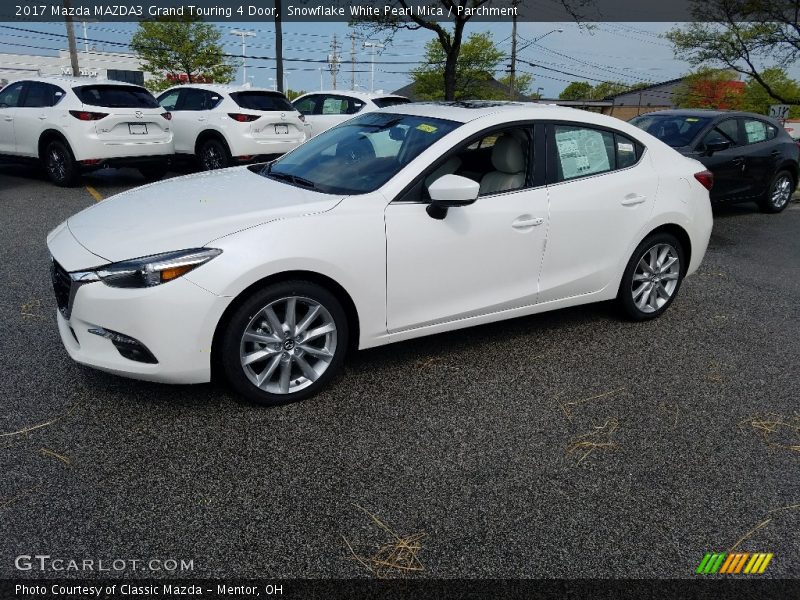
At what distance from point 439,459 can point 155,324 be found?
151 cm

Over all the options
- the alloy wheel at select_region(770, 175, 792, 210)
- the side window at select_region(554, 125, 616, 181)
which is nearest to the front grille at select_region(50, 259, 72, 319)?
the side window at select_region(554, 125, 616, 181)

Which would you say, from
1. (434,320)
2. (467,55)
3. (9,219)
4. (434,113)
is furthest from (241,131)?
(467,55)

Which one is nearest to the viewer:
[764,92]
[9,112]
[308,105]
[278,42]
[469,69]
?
[9,112]

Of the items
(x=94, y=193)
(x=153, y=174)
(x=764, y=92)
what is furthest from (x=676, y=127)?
(x=764, y=92)

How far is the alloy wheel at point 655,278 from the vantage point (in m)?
4.93

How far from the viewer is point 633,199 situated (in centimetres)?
462

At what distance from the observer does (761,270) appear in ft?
23.0

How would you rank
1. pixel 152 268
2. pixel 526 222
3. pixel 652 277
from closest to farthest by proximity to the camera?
1. pixel 152 268
2. pixel 526 222
3. pixel 652 277

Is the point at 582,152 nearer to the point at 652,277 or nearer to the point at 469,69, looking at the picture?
the point at 652,277

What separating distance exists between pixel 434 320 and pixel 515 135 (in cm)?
139

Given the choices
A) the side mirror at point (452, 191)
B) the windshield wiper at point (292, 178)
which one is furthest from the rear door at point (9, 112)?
the side mirror at point (452, 191)

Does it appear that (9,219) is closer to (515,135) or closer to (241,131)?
(241,131)

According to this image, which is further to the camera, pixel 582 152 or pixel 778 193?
pixel 778 193

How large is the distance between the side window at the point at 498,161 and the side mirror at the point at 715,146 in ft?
18.4
